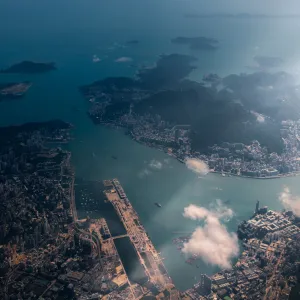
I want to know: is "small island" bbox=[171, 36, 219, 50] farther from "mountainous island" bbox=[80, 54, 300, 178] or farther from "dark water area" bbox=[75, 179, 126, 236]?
"dark water area" bbox=[75, 179, 126, 236]

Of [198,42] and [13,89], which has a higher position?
[13,89]

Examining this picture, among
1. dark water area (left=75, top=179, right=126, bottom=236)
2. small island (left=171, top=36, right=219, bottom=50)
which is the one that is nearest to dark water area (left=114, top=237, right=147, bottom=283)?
dark water area (left=75, top=179, right=126, bottom=236)

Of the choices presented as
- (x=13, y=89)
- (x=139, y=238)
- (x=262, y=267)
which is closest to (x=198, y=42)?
(x=13, y=89)

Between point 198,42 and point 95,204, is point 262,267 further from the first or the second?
point 198,42

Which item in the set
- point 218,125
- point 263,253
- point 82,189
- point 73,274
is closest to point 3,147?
point 82,189

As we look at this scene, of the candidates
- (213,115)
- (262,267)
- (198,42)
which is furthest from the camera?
(198,42)

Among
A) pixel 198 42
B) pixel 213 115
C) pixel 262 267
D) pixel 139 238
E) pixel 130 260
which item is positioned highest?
pixel 213 115

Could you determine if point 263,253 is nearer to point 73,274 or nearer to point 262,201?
point 262,201

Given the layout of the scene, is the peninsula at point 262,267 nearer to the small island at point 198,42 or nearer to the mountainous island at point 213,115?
the mountainous island at point 213,115
